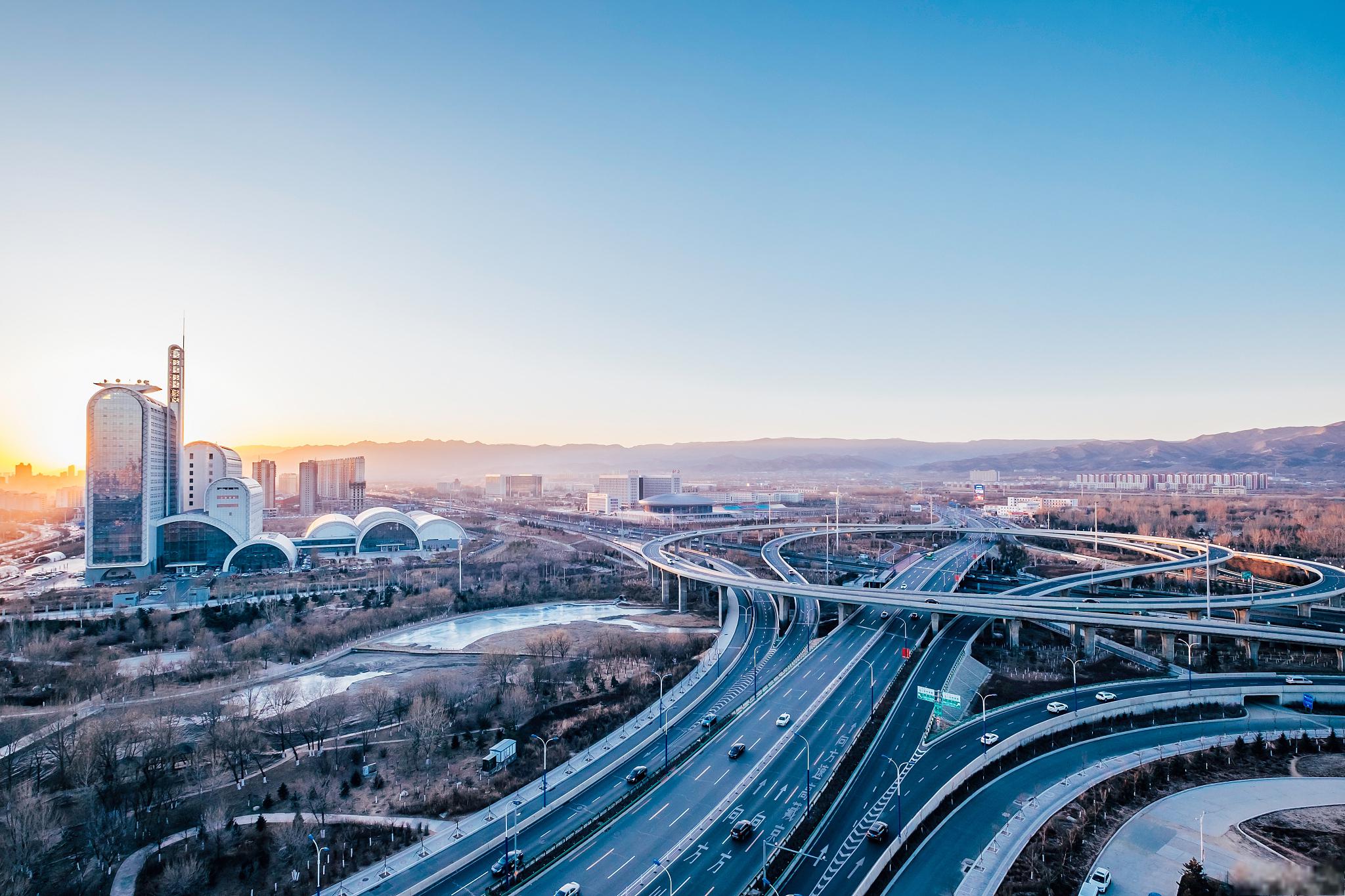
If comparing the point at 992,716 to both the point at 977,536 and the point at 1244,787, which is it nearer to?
the point at 1244,787

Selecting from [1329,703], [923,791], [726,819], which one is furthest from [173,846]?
[1329,703]

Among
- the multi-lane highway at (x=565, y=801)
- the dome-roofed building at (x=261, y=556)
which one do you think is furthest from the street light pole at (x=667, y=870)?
the dome-roofed building at (x=261, y=556)

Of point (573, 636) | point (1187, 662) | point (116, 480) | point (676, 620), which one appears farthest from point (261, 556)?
point (1187, 662)

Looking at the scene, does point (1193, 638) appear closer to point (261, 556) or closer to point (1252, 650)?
point (1252, 650)

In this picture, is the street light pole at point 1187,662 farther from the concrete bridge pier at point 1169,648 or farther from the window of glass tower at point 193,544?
the window of glass tower at point 193,544

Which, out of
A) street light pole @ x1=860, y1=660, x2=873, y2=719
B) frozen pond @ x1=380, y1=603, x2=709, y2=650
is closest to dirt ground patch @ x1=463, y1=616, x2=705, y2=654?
frozen pond @ x1=380, y1=603, x2=709, y2=650
